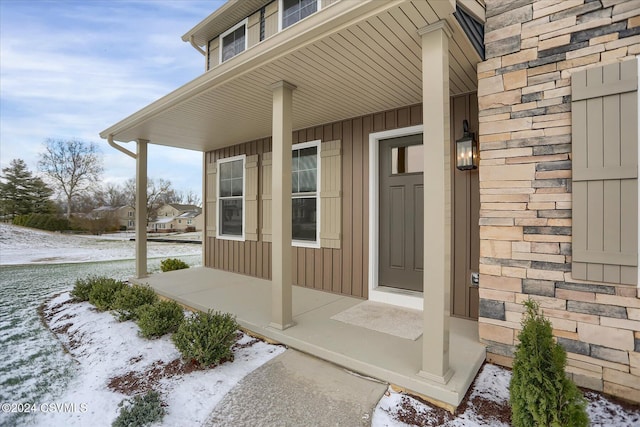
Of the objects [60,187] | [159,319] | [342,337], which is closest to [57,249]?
[60,187]

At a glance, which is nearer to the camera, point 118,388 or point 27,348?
point 118,388

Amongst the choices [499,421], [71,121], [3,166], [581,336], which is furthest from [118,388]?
[3,166]

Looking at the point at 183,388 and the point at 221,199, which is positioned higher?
the point at 221,199

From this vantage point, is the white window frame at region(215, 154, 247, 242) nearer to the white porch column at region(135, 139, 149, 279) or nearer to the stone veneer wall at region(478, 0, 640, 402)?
the white porch column at region(135, 139, 149, 279)

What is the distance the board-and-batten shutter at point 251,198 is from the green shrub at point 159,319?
7.00ft

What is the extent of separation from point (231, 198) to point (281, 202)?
3.15 metres

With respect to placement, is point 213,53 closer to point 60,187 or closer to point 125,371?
point 125,371

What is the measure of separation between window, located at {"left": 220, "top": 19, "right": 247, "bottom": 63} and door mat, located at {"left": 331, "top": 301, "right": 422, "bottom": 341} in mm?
4734

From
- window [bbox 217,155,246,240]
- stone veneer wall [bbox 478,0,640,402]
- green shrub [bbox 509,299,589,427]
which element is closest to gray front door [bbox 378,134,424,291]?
stone veneer wall [bbox 478,0,640,402]

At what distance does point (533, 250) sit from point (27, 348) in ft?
14.9

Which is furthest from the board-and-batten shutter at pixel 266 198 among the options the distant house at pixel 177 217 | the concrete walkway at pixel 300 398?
the distant house at pixel 177 217

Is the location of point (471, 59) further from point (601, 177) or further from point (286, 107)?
point (286, 107)

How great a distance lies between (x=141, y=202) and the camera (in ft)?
16.1

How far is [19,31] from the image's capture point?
7.11 metres
